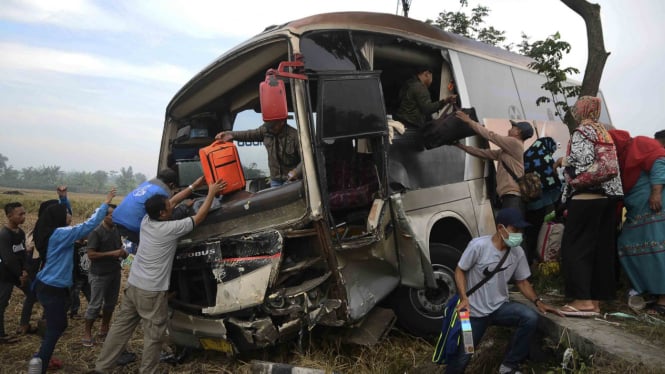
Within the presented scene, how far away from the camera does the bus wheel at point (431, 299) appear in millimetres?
4211

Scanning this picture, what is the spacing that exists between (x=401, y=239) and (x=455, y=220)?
101 cm

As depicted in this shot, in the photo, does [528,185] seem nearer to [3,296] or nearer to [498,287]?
→ [498,287]

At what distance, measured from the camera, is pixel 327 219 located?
3.51 m

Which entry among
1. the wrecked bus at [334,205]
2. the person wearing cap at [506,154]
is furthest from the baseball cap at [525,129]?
the wrecked bus at [334,205]

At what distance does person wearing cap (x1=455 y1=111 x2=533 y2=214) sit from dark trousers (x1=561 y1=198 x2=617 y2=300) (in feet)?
2.54

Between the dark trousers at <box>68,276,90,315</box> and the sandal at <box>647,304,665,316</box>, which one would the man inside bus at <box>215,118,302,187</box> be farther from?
the dark trousers at <box>68,276,90,315</box>

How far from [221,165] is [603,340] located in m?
3.17

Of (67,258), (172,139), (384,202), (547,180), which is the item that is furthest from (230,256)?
(547,180)

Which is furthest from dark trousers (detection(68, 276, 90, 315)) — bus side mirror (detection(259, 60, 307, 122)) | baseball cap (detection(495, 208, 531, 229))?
baseball cap (detection(495, 208, 531, 229))

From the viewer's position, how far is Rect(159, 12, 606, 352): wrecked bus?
139 inches

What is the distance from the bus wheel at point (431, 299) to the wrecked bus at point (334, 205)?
0.01 m

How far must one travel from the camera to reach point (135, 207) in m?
4.18

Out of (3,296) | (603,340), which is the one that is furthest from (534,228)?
(3,296)

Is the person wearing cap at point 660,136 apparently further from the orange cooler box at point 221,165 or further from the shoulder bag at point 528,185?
the orange cooler box at point 221,165
